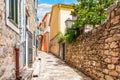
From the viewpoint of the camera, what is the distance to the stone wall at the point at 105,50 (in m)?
4.19

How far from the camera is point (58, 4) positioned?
51.3 feet

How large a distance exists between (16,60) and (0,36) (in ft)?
4.93

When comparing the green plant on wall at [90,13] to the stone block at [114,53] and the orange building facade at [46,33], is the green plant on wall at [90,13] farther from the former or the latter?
the orange building facade at [46,33]

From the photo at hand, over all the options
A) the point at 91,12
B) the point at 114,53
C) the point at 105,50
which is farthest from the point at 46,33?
the point at 114,53

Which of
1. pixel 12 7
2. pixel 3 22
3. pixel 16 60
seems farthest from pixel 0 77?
pixel 12 7

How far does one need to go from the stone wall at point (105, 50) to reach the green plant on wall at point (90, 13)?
3.49 ft

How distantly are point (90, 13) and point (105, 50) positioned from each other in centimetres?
330

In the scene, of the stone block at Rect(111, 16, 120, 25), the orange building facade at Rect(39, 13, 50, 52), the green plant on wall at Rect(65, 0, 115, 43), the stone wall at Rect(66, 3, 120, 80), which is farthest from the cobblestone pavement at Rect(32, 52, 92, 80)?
the orange building facade at Rect(39, 13, 50, 52)

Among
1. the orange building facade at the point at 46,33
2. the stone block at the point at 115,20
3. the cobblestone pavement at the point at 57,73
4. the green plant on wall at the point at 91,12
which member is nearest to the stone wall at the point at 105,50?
the stone block at the point at 115,20

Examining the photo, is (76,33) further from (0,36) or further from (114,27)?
(0,36)

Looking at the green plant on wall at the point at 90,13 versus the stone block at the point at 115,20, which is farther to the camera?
the green plant on wall at the point at 90,13

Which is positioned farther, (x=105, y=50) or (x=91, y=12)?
(x=91, y=12)

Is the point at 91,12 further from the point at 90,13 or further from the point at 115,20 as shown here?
the point at 115,20

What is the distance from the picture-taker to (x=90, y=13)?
7.81 metres
